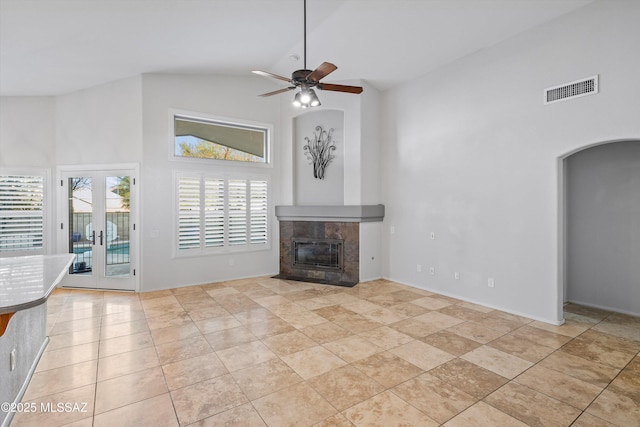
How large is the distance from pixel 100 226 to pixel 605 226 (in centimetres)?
811

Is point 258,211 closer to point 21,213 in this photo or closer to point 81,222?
point 81,222

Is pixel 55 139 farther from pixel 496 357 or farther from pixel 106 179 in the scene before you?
pixel 496 357

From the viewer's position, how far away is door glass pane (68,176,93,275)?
18.9 feet

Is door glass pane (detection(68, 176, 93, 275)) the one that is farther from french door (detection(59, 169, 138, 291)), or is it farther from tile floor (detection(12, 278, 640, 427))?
tile floor (detection(12, 278, 640, 427))

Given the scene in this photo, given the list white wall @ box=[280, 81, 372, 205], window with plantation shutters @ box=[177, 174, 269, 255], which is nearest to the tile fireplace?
white wall @ box=[280, 81, 372, 205]

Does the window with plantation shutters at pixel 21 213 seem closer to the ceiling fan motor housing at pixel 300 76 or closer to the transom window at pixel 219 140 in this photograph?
the transom window at pixel 219 140

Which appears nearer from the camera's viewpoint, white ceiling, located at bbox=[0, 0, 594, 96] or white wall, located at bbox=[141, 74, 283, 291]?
white ceiling, located at bbox=[0, 0, 594, 96]

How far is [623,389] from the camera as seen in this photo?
2646mm

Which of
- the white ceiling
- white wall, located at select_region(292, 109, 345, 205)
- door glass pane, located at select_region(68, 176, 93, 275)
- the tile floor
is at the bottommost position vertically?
the tile floor

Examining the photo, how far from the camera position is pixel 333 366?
119 inches

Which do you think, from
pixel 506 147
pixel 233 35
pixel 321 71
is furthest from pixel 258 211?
pixel 506 147

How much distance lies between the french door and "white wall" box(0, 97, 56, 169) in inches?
23.2

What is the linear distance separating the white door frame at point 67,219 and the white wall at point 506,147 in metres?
4.76

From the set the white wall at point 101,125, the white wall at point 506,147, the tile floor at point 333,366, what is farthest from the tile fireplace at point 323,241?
the white wall at point 101,125
